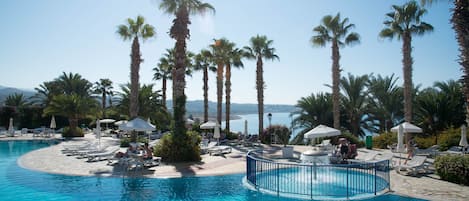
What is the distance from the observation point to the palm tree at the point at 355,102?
31.8 metres

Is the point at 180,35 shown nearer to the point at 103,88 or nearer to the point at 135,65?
the point at 135,65

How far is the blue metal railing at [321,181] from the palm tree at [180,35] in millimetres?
6003

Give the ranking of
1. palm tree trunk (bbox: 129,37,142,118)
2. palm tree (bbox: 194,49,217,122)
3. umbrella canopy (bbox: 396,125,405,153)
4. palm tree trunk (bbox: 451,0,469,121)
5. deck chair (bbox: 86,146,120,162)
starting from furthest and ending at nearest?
1. palm tree (bbox: 194,49,217,122)
2. palm tree trunk (bbox: 129,37,142,118)
3. deck chair (bbox: 86,146,120,162)
4. umbrella canopy (bbox: 396,125,405,153)
5. palm tree trunk (bbox: 451,0,469,121)

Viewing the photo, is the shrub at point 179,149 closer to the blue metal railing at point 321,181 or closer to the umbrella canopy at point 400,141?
the blue metal railing at point 321,181

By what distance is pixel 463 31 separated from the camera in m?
14.8

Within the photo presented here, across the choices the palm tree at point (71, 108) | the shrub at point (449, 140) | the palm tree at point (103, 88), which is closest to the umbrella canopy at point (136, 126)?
the shrub at point (449, 140)

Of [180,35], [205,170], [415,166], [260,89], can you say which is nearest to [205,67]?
[260,89]

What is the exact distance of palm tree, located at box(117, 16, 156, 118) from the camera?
27375mm

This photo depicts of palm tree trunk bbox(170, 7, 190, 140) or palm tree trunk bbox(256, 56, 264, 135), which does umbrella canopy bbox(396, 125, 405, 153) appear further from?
palm tree trunk bbox(256, 56, 264, 135)

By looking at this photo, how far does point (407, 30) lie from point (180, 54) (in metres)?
16.0

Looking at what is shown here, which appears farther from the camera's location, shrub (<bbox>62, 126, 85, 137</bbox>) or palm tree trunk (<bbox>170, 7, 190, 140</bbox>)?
shrub (<bbox>62, 126, 85, 137</bbox>)

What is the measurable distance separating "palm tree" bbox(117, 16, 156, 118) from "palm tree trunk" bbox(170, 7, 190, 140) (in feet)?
30.7

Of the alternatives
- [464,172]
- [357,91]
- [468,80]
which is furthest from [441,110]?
[464,172]

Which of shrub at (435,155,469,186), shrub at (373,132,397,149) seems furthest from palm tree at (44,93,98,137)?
shrub at (435,155,469,186)
